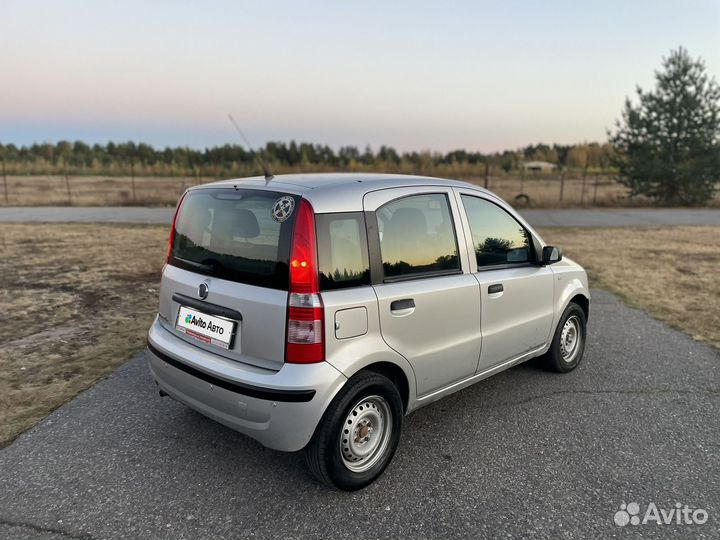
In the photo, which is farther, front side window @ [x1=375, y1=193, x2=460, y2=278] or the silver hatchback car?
front side window @ [x1=375, y1=193, x2=460, y2=278]

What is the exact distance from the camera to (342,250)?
2.63 meters

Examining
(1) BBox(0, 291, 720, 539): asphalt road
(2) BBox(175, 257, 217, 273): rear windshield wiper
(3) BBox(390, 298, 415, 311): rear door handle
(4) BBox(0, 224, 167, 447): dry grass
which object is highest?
(2) BBox(175, 257, 217, 273): rear windshield wiper

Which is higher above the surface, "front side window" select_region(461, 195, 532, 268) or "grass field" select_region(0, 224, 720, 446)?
"front side window" select_region(461, 195, 532, 268)

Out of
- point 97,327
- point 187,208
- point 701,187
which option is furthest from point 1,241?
point 701,187

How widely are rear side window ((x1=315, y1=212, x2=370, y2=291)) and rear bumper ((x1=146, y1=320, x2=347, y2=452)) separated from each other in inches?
18.0

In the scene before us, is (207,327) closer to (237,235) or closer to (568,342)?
(237,235)

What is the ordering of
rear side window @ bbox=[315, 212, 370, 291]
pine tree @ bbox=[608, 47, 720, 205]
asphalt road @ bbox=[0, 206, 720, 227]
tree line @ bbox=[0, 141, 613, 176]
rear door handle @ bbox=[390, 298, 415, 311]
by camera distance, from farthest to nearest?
tree line @ bbox=[0, 141, 613, 176] → pine tree @ bbox=[608, 47, 720, 205] → asphalt road @ bbox=[0, 206, 720, 227] → rear door handle @ bbox=[390, 298, 415, 311] → rear side window @ bbox=[315, 212, 370, 291]

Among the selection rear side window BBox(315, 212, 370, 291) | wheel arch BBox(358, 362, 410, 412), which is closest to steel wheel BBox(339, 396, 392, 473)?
wheel arch BBox(358, 362, 410, 412)

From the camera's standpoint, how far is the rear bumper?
242 centimetres

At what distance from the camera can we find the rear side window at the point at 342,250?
254 cm

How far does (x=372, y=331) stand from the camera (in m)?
2.66

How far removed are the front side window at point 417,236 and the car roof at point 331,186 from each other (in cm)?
13

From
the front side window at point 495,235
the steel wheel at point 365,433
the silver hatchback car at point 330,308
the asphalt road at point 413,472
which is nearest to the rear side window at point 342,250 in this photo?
the silver hatchback car at point 330,308

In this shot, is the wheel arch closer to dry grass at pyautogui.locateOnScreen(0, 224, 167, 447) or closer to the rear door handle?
the rear door handle
